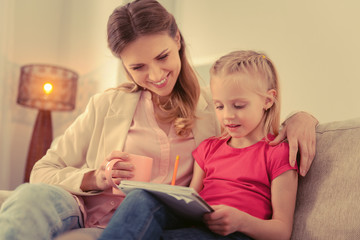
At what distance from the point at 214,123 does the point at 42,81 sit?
1.58 metres

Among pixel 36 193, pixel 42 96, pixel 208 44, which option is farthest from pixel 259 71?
pixel 42 96

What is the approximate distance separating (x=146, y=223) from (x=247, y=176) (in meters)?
0.36

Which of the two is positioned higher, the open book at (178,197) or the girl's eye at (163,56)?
the girl's eye at (163,56)

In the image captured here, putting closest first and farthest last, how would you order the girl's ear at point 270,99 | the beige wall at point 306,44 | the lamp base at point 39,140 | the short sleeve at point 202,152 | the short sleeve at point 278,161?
the short sleeve at point 278,161 → the girl's ear at point 270,99 → the short sleeve at point 202,152 → the beige wall at point 306,44 → the lamp base at point 39,140

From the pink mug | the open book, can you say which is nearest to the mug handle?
the pink mug

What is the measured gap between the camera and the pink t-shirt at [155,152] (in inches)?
46.0

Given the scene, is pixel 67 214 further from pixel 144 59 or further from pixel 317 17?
pixel 317 17

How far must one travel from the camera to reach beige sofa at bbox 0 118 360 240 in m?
0.90

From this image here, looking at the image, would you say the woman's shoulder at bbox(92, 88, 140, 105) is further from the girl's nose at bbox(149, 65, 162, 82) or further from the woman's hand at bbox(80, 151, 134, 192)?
the woman's hand at bbox(80, 151, 134, 192)

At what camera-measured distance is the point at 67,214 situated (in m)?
0.94

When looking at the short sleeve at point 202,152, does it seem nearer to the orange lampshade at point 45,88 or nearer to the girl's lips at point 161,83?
the girl's lips at point 161,83

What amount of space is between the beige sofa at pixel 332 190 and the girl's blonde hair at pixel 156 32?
448 millimetres

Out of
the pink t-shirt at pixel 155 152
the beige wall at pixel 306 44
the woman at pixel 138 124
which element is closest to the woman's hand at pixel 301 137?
the woman at pixel 138 124

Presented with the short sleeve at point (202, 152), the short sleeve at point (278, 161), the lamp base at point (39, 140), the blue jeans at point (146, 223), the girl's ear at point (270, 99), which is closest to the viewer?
the blue jeans at point (146, 223)
